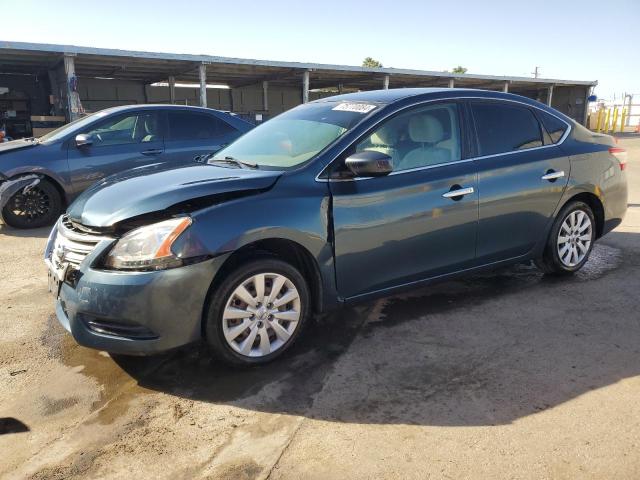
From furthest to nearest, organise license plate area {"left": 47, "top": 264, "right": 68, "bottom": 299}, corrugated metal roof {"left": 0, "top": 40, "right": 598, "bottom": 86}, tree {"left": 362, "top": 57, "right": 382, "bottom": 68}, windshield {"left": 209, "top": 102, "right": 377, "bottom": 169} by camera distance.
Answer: tree {"left": 362, "top": 57, "right": 382, "bottom": 68}, corrugated metal roof {"left": 0, "top": 40, "right": 598, "bottom": 86}, windshield {"left": 209, "top": 102, "right": 377, "bottom": 169}, license plate area {"left": 47, "top": 264, "right": 68, "bottom": 299}

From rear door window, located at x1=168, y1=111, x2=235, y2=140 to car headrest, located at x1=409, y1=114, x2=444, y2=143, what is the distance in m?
4.70

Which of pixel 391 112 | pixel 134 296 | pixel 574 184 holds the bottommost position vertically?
pixel 134 296

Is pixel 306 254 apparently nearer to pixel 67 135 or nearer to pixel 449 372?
pixel 449 372

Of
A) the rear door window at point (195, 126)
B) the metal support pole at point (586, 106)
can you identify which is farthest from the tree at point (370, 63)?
the rear door window at point (195, 126)

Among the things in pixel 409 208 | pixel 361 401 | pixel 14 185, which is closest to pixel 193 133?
pixel 14 185

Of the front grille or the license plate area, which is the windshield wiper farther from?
the license plate area

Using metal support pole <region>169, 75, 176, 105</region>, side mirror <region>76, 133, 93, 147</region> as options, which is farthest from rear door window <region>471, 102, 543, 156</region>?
metal support pole <region>169, 75, 176, 105</region>

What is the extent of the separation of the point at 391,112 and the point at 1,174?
5538 mm

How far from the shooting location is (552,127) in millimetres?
4539

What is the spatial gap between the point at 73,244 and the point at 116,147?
461 cm

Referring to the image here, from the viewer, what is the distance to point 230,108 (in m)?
27.8

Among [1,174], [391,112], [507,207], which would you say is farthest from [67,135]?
[507,207]

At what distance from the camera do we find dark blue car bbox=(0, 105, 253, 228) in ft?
22.4

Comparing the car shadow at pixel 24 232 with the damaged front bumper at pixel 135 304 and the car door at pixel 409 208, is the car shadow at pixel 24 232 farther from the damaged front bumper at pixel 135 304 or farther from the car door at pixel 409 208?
the car door at pixel 409 208
